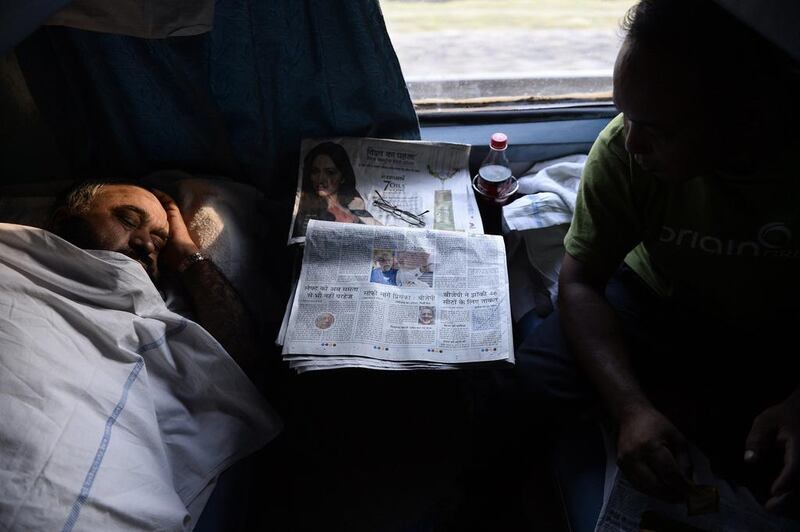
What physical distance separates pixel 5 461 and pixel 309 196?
2.18 feet

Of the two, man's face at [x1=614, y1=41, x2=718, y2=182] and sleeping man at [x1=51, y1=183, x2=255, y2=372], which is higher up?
man's face at [x1=614, y1=41, x2=718, y2=182]

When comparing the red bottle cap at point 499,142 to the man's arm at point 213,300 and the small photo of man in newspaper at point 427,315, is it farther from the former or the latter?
the man's arm at point 213,300

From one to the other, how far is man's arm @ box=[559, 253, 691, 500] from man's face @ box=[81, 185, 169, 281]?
2.35 feet

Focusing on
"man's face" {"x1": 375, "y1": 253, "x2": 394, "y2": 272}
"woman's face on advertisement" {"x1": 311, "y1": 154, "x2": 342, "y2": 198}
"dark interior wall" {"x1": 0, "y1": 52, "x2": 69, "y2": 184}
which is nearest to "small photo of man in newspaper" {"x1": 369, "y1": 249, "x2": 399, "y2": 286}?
"man's face" {"x1": 375, "y1": 253, "x2": 394, "y2": 272}

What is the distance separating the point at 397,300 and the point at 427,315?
2.3 inches

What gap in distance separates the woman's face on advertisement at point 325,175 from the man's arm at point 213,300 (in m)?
0.27

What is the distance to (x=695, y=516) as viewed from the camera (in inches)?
28.9

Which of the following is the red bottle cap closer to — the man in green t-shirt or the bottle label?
the bottle label

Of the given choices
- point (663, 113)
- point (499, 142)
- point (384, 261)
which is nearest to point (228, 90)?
point (384, 261)

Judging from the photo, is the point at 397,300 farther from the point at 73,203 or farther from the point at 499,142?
the point at 73,203

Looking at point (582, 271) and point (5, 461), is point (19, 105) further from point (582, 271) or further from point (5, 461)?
point (582, 271)

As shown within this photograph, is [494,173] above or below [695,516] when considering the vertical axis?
above

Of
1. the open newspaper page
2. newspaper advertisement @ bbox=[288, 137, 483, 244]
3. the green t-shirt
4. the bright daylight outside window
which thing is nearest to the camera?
the green t-shirt

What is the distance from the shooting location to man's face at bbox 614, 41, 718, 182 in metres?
0.65
